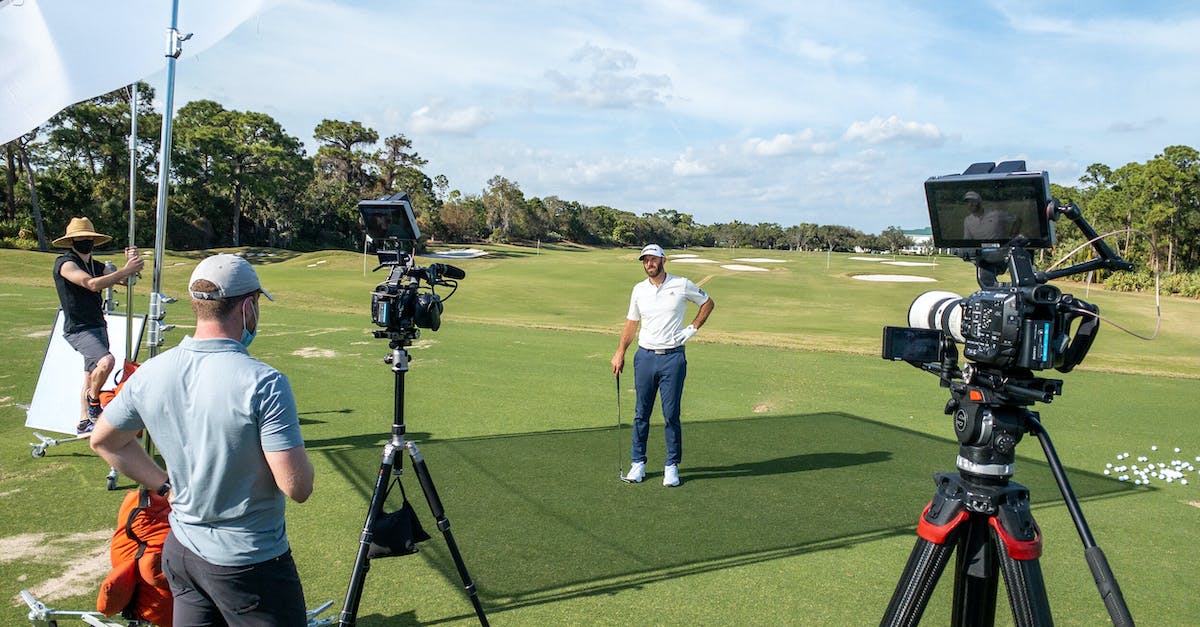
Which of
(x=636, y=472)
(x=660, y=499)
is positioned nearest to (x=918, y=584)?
(x=660, y=499)

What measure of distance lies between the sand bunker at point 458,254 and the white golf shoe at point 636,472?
40.4 m

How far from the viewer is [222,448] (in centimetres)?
234

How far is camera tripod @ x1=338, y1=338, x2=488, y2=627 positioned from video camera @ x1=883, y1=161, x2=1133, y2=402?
2077mm

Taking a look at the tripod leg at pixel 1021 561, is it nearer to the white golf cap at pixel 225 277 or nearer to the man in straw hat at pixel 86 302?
the white golf cap at pixel 225 277

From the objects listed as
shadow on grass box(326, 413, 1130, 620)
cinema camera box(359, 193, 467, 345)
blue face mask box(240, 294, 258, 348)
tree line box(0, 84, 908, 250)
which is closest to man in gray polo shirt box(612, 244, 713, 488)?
shadow on grass box(326, 413, 1130, 620)

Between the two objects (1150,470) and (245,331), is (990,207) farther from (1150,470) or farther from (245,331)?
(1150,470)

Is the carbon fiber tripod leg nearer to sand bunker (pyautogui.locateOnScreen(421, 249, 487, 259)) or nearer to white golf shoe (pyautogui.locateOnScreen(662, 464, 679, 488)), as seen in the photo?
white golf shoe (pyautogui.locateOnScreen(662, 464, 679, 488))

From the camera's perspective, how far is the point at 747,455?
6.90 meters

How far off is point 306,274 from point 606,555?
Answer: 29.5 metres

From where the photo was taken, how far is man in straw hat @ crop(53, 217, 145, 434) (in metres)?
5.71

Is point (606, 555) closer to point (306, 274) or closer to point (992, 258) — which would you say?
point (992, 258)

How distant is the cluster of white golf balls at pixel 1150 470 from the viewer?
6.43 m

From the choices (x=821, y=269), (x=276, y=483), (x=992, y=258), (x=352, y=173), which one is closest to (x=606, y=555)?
(x=276, y=483)

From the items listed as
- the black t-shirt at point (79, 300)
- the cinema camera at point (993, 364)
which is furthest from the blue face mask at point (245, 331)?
the black t-shirt at point (79, 300)
